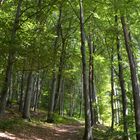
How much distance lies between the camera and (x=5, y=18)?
40.2ft

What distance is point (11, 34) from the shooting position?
11844 mm

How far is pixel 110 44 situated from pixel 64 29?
14.8 ft

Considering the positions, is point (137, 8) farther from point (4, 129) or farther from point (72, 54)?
point (72, 54)

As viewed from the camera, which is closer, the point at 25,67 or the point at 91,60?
the point at 25,67

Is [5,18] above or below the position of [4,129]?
above

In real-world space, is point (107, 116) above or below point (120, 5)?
below

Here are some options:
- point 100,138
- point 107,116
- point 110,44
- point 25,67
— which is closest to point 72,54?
point 110,44

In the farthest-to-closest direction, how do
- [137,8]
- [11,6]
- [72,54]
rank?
[72,54]
[11,6]
[137,8]

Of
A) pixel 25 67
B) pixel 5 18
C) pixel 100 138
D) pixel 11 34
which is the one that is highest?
pixel 5 18

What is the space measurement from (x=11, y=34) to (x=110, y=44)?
1098cm

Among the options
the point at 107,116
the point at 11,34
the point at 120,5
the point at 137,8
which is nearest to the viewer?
the point at 11,34

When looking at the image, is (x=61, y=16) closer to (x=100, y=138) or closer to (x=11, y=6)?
(x=11, y=6)

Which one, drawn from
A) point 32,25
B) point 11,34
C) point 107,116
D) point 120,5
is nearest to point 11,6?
point 32,25

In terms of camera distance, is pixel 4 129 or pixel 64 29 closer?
pixel 4 129
